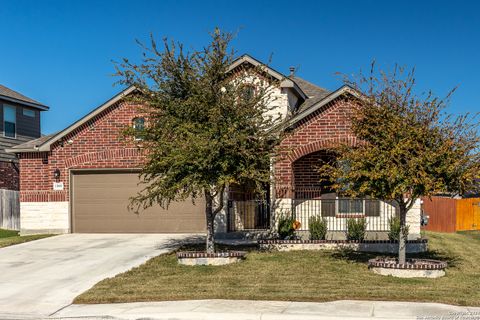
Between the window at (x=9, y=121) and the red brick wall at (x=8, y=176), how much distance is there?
1.90m

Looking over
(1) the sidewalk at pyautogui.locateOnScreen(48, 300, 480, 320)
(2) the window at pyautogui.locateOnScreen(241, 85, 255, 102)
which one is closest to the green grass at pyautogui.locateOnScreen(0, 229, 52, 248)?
(1) the sidewalk at pyautogui.locateOnScreen(48, 300, 480, 320)

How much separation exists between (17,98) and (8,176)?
4.24 metres

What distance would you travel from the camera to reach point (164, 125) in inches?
621

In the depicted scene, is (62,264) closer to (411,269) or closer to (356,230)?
(356,230)

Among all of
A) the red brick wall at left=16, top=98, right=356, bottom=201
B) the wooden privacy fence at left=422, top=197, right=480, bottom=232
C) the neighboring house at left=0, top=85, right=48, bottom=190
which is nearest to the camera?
the red brick wall at left=16, top=98, right=356, bottom=201

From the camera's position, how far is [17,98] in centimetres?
3092

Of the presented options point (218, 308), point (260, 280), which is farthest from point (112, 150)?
point (218, 308)

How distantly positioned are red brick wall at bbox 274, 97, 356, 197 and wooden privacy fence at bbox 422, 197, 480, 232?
8414mm

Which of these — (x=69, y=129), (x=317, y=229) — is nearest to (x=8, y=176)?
(x=69, y=129)

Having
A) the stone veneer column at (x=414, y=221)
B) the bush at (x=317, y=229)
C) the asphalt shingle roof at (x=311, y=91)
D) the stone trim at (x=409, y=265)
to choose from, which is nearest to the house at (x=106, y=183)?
the asphalt shingle roof at (x=311, y=91)

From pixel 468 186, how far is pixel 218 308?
673 centimetres

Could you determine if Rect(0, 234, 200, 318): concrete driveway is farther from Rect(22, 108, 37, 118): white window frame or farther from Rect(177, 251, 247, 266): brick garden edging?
Rect(22, 108, 37, 118): white window frame

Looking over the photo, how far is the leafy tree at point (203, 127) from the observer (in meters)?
15.1

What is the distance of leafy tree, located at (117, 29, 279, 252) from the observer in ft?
49.7
